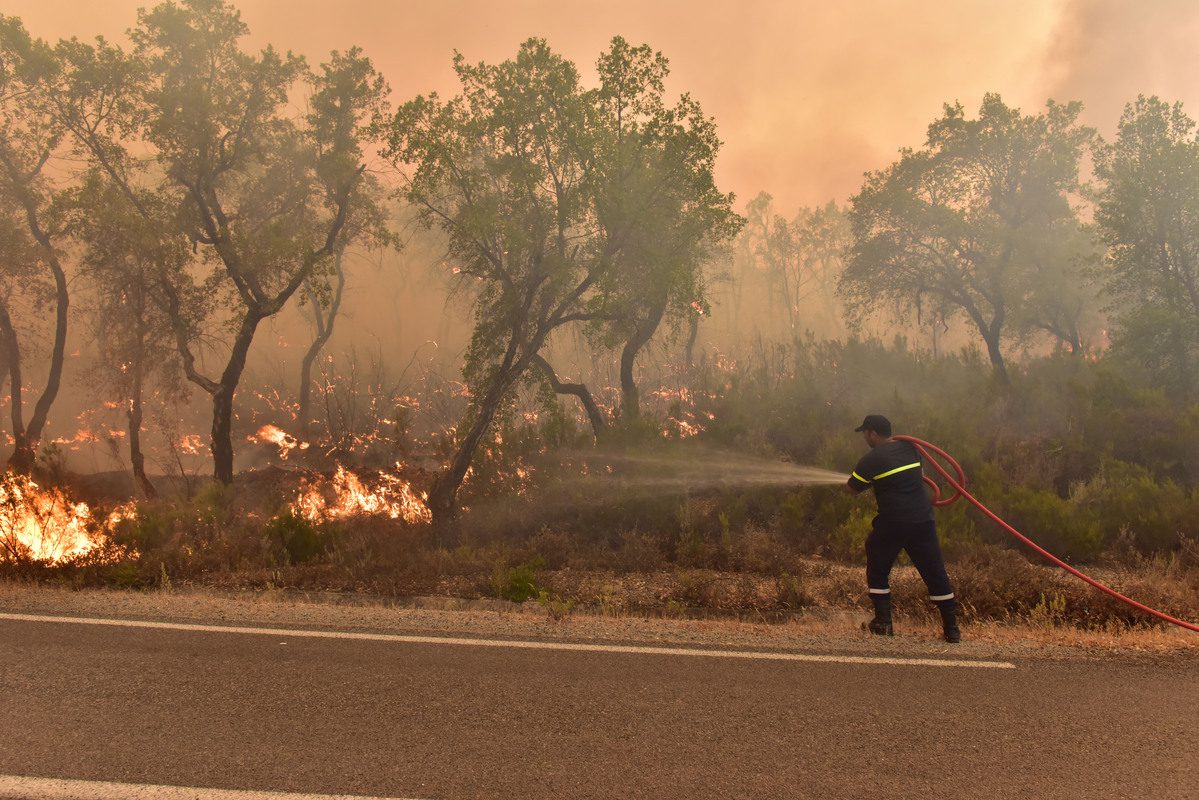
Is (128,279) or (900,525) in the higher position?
(128,279)

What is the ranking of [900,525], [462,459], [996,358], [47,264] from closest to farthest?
[900,525]
[462,459]
[47,264]
[996,358]

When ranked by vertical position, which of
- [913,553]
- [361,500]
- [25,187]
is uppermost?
[25,187]

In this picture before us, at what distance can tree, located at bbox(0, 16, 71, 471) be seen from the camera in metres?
21.4

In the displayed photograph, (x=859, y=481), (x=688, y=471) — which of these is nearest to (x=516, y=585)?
(x=859, y=481)

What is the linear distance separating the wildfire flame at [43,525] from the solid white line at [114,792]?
662cm

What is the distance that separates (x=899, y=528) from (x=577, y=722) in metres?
3.61

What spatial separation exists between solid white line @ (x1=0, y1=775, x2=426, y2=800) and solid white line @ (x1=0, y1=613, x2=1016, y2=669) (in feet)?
8.17

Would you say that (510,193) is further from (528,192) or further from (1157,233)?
(1157,233)

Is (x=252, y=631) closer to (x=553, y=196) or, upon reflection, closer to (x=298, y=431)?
(x=553, y=196)

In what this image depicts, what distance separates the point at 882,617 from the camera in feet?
22.2

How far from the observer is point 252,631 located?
253 inches

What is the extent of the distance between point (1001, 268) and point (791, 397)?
12633 millimetres

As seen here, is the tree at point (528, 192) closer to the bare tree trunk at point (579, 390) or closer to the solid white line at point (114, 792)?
the bare tree trunk at point (579, 390)

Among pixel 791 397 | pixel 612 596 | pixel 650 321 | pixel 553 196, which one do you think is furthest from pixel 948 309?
pixel 612 596
